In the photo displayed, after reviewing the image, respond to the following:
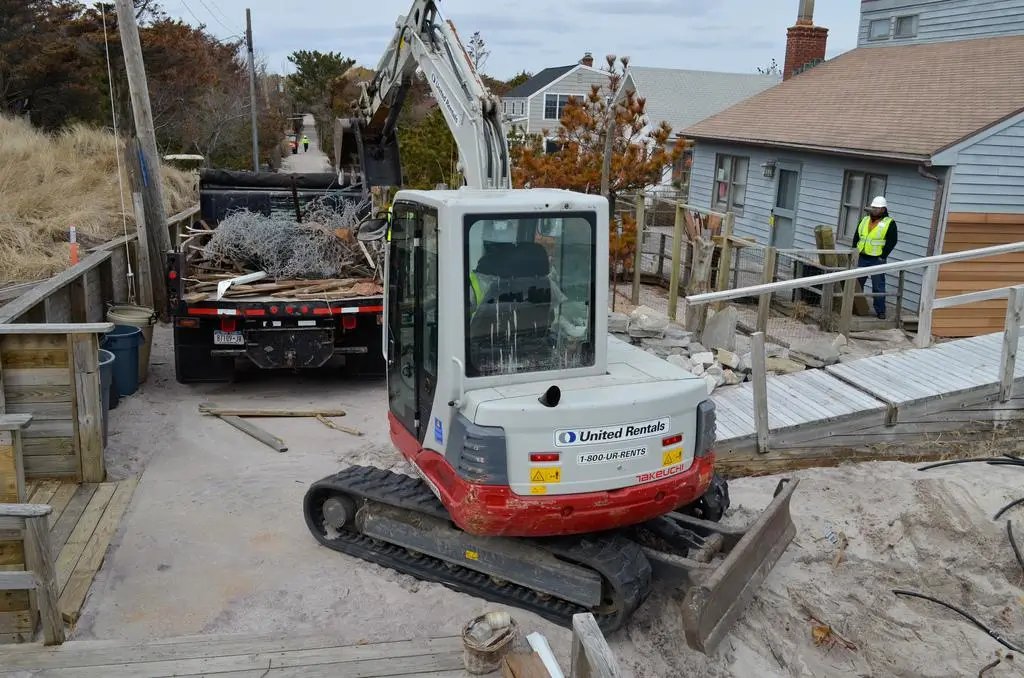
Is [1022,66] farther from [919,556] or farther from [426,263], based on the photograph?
[426,263]

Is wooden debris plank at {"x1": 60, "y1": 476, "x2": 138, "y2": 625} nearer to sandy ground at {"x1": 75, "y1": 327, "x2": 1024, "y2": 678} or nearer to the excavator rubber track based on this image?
sandy ground at {"x1": 75, "y1": 327, "x2": 1024, "y2": 678}

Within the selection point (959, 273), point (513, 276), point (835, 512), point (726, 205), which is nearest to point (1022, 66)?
point (959, 273)

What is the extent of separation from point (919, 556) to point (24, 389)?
665cm

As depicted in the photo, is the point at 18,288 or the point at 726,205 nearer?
the point at 18,288

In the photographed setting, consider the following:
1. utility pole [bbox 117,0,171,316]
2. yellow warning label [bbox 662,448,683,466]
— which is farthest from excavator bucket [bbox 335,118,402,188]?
yellow warning label [bbox 662,448,683,466]

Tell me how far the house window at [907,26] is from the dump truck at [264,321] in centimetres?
1500

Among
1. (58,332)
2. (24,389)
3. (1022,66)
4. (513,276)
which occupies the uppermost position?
(1022,66)

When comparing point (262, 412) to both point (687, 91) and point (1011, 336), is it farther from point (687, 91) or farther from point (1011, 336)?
point (687, 91)

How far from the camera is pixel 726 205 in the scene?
66.0 feet

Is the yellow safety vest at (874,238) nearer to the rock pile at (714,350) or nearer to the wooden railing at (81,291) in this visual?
the rock pile at (714,350)

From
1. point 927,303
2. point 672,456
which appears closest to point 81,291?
point 672,456

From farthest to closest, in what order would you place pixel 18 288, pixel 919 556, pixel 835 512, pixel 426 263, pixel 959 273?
pixel 959 273, pixel 18 288, pixel 835 512, pixel 919 556, pixel 426 263

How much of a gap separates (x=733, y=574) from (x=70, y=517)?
4.68 meters

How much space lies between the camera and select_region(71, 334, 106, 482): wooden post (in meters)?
6.94
